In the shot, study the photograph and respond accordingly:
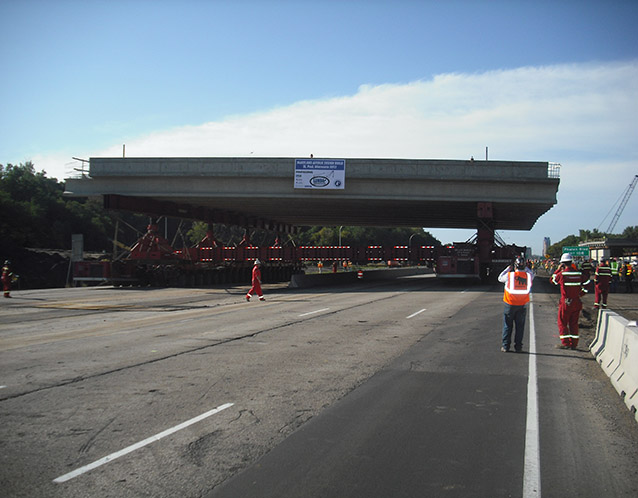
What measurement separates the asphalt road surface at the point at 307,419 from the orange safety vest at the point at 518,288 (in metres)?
1.04

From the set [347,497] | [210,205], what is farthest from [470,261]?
[347,497]

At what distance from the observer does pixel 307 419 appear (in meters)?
6.36

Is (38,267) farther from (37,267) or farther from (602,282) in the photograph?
(602,282)

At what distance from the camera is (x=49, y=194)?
84625 millimetres

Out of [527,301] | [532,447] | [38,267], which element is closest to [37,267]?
[38,267]

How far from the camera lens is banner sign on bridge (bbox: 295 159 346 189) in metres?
36.9

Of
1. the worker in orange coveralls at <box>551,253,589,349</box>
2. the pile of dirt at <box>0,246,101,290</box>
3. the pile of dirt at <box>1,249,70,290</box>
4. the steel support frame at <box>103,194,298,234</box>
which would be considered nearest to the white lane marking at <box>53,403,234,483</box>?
the worker in orange coveralls at <box>551,253,589,349</box>

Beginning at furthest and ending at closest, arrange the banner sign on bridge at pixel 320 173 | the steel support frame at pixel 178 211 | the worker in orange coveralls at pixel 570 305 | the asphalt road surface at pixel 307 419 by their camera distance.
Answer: the steel support frame at pixel 178 211, the banner sign on bridge at pixel 320 173, the worker in orange coveralls at pixel 570 305, the asphalt road surface at pixel 307 419

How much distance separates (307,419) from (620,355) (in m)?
4.86

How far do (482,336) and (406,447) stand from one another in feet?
27.1

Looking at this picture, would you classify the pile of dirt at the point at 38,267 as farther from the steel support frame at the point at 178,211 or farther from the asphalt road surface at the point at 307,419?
the asphalt road surface at the point at 307,419

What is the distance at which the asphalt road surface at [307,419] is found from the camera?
4.69m

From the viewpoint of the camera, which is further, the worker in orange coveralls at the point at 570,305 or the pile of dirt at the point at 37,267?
the pile of dirt at the point at 37,267

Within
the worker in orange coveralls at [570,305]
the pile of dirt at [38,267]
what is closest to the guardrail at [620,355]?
the worker in orange coveralls at [570,305]
